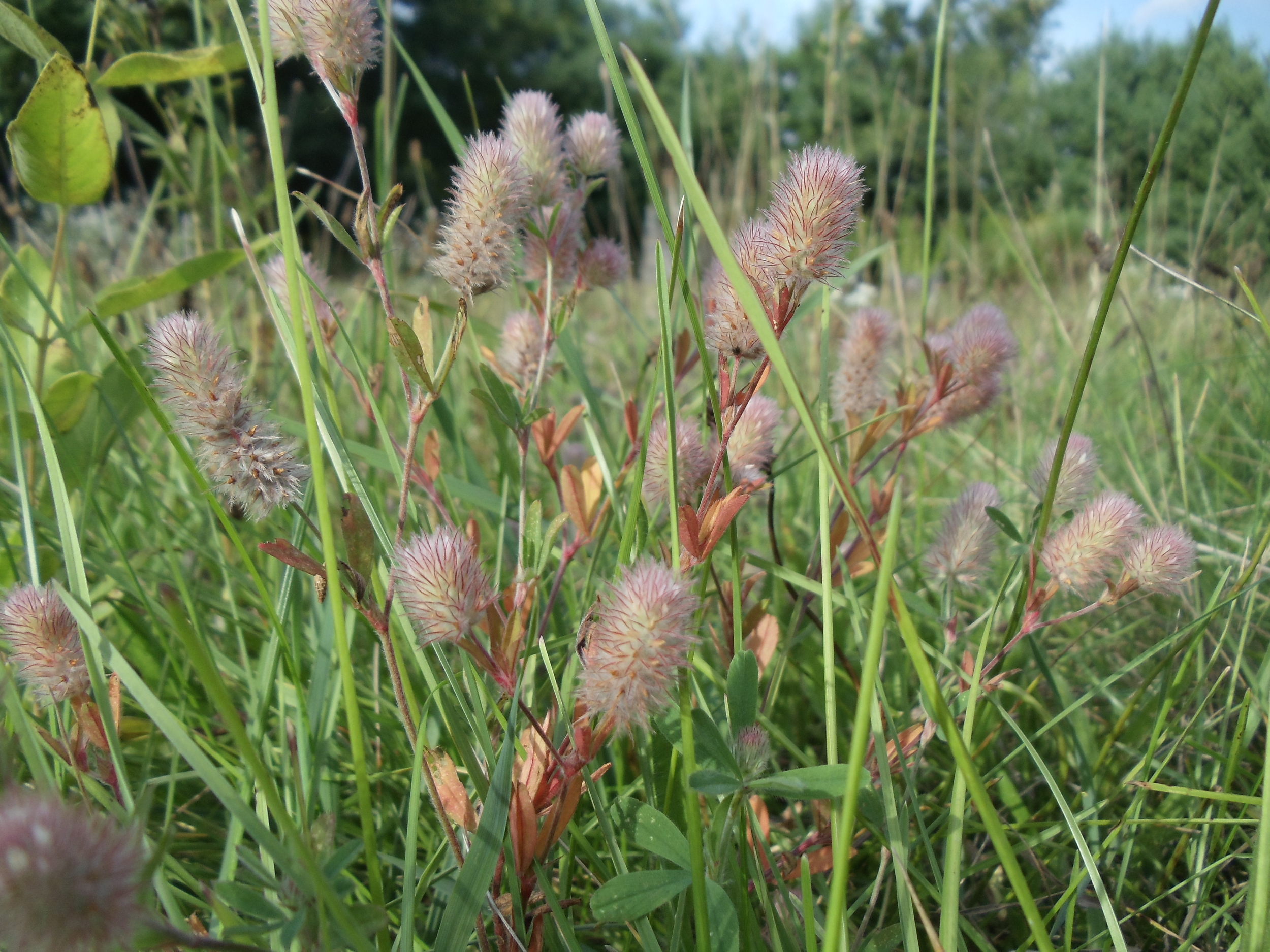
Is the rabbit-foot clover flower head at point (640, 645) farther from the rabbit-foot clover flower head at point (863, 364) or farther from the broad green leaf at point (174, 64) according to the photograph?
the broad green leaf at point (174, 64)

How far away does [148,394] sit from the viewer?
0.39 metres

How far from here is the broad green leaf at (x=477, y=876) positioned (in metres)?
0.33

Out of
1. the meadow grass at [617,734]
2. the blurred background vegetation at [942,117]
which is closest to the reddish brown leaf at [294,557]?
the meadow grass at [617,734]

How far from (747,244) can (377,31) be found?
0.77 ft

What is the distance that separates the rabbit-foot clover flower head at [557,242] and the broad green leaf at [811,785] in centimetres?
33

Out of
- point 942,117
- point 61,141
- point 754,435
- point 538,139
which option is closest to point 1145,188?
point 754,435

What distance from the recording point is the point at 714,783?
0.35 meters

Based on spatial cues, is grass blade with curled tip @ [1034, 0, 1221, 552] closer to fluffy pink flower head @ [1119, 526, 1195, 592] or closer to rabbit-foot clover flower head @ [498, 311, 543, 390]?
fluffy pink flower head @ [1119, 526, 1195, 592]

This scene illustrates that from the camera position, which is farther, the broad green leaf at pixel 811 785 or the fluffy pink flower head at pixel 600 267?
the fluffy pink flower head at pixel 600 267

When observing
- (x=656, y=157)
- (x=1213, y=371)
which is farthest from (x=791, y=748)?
(x=656, y=157)

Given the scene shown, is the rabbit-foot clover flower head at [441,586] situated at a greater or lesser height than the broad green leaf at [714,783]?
greater

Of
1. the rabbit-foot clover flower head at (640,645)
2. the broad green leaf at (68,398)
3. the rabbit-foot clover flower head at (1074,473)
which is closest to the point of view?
the rabbit-foot clover flower head at (640,645)

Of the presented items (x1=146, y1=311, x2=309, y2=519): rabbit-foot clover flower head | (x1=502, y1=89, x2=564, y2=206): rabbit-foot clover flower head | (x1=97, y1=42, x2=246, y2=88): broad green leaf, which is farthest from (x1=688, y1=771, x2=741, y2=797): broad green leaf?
(x1=97, y1=42, x2=246, y2=88): broad green leaf

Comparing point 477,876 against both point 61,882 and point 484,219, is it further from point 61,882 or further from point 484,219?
point 484,219
